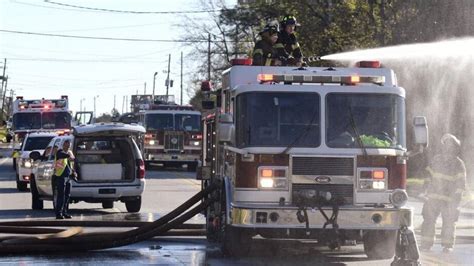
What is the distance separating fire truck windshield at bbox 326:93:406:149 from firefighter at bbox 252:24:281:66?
190cm

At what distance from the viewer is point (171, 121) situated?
4009 centimetres

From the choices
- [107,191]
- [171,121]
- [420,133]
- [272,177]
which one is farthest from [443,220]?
[171,121]

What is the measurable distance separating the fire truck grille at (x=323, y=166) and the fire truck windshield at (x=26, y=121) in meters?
29.1

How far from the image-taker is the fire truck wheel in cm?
1219

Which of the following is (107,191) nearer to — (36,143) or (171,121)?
(36,143)

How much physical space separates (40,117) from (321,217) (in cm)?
2953

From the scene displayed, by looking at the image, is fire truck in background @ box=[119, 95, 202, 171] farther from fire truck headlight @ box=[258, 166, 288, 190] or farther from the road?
fire truck headlight @ box=[258, 166, 288, 190]

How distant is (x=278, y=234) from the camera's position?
11859mm

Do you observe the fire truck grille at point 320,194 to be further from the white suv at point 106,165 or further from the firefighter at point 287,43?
the white suv at point 106,165

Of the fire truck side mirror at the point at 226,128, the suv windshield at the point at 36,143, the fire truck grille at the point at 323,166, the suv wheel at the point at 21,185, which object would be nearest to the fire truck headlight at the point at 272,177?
the fire truck grille at the point at 323,166

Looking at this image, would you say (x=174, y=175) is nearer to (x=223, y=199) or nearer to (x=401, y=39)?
(x=401, y=39)

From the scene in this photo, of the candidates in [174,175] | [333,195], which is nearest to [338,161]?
[333,195]

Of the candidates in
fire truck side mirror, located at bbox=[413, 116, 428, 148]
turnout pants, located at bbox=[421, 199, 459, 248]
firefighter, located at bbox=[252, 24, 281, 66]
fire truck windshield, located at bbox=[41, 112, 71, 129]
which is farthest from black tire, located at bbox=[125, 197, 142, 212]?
fire truck windshield, located at bbox=[41, 112, 71, 129]

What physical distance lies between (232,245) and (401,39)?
2369 centimetres
